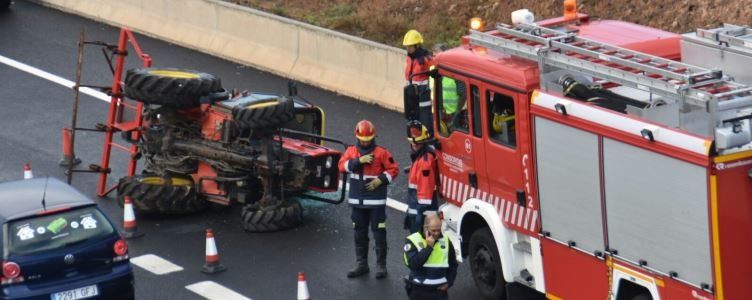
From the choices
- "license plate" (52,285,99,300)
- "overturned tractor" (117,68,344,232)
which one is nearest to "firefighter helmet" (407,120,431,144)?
"overturned tractor" (117,68,344,232)

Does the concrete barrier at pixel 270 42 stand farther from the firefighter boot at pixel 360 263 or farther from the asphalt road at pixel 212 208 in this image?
the firefighter boot at pixel 360 263

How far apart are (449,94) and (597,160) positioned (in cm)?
243

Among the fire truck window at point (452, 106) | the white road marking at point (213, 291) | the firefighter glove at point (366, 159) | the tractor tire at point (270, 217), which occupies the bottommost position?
the white road marking at point (213, 291)

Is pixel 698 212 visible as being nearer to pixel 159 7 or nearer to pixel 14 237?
pixel 14 237

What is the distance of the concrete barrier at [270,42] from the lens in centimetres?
2141

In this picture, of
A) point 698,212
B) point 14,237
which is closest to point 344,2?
point 14,237

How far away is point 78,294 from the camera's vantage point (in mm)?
13492

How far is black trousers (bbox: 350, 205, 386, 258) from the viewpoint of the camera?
48.7ft

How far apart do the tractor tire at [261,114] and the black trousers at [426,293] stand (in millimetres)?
3973

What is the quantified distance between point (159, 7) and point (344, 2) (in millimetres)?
3107

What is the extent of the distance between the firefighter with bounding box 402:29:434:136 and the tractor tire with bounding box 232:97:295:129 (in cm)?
140

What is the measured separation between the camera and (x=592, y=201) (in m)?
12.2

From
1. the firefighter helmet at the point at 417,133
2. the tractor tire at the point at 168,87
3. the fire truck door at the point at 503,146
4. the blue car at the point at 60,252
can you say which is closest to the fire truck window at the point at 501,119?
the fire truck door at the point at 503,146

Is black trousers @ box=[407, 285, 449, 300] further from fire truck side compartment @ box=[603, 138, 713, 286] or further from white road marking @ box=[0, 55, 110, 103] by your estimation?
white road marking @ box=[0, 55, 110, 103]
